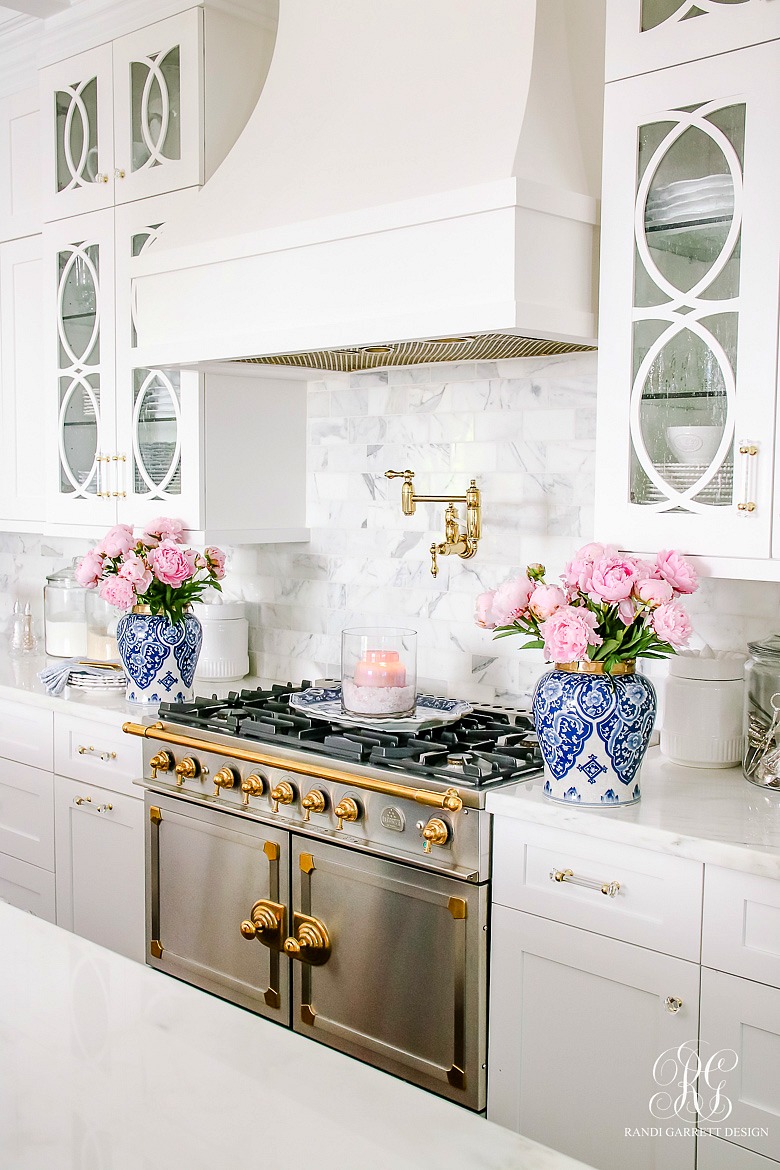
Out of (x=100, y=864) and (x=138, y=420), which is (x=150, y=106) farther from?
(x=100, y=864)

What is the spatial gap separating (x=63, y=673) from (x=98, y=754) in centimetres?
37

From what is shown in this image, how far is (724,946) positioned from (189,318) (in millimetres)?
1933

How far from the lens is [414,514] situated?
314 cm

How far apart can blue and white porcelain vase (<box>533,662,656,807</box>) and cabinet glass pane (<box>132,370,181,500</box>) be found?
1.54 m

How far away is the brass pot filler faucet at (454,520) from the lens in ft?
9.43

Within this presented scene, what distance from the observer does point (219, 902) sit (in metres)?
2.74

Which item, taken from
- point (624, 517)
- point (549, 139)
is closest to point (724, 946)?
point (624, 517)

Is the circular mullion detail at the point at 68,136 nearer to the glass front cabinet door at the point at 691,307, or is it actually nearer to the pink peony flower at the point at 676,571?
the glass front cabinet door at the point at 691,307

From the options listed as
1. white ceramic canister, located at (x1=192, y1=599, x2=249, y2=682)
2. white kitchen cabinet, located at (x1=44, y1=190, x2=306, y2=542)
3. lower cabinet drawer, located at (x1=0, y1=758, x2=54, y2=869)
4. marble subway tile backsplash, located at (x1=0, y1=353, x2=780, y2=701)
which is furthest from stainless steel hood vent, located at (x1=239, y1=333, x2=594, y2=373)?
lower cabinet drawer, located at (x1=0, y1=758, x2=54, y2=869)

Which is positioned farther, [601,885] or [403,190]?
[403,190]

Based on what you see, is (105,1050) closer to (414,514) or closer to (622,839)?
(622,839)

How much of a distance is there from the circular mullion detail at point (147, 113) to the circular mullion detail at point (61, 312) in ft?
1.24

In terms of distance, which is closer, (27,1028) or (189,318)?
(27,1028)

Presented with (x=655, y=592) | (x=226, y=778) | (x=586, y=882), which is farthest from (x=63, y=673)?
(x=655, y=592)
